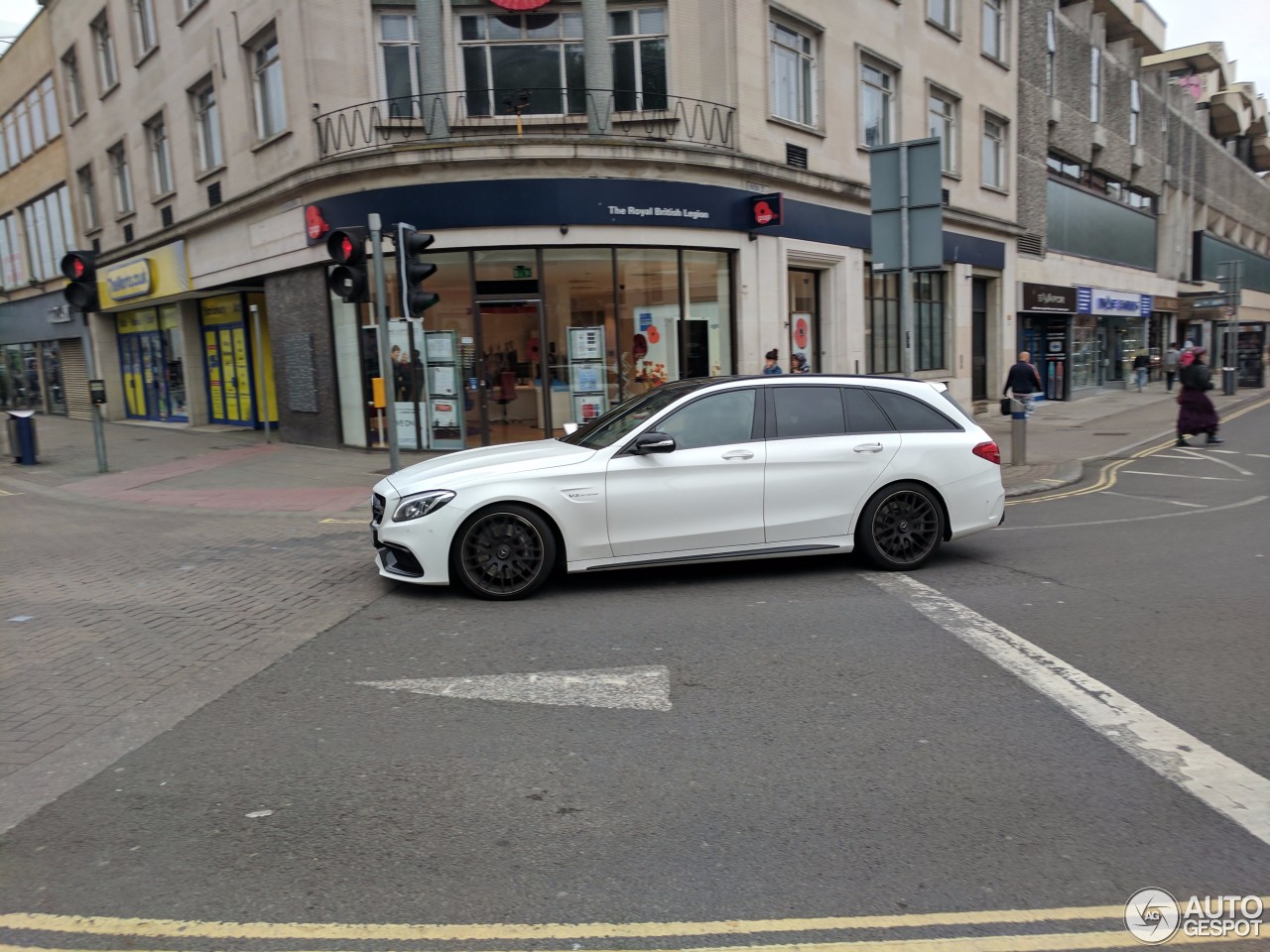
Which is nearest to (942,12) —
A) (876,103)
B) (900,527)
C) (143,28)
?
(876,103)

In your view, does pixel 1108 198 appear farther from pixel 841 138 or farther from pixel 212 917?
pixel 212 917

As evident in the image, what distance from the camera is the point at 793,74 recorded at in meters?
A: 17.1

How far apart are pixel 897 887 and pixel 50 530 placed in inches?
409

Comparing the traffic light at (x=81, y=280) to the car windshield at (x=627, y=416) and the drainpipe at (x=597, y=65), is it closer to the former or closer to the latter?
the drainpipe at (x=597, y=65)

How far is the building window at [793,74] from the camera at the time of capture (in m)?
16.6

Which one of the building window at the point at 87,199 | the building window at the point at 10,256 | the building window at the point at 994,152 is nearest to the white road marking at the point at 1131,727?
the building window at the point at 994,152

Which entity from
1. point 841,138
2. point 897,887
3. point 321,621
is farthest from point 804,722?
point 841,138

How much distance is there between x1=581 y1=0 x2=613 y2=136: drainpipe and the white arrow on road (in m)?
12.1

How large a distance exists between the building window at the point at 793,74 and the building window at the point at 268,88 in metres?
9.10

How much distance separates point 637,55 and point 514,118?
96.1 inches

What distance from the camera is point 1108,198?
3178 cm

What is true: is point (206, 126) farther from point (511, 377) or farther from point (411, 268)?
point (411, 268)

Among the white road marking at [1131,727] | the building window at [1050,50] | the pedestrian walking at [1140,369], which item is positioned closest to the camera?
the white road marking at [1131,727]

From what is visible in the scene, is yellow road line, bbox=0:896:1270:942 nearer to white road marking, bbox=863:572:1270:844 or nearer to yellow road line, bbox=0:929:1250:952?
yellow road line, bbox=0:929:1250:952
